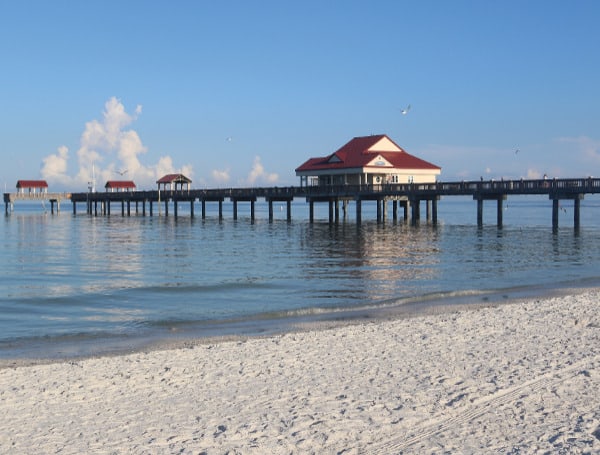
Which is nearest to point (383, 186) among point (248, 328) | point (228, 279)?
point (228, 279)

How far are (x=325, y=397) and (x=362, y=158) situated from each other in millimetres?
57323

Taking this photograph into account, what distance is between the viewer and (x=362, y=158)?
214ft

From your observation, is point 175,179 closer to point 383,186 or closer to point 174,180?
point 174,180

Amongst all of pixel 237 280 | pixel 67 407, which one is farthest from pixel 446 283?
pixel 67 407

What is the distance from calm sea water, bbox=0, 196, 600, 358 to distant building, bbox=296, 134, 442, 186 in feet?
69.3

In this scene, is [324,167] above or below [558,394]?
above

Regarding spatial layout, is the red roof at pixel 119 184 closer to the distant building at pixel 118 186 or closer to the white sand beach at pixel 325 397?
the distant building at pixel 118 186

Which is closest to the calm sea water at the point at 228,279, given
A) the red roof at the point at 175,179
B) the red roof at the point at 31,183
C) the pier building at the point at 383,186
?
the pier building at the point at 383,186

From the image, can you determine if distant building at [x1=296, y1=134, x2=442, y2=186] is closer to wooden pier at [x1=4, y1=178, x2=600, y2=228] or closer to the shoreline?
wooden pier at [x1=4, y1=178, x2=600, y2=228]

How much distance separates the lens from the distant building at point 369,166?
64.6 m

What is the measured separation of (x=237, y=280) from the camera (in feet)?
79.5

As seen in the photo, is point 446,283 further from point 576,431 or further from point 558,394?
point 576,431

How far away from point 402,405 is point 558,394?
2.13m

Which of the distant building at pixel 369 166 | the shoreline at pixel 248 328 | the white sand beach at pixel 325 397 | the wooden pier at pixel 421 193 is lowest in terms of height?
the shoreline at pixel 248 328
